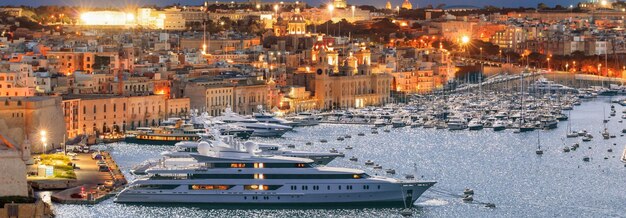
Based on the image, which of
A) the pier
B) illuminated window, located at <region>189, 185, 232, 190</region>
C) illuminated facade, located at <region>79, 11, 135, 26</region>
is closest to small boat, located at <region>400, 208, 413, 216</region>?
illuminated window, located at <region>189, 185, 232, 190</region>

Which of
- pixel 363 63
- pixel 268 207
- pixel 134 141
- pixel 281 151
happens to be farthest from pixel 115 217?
pixel 363 63

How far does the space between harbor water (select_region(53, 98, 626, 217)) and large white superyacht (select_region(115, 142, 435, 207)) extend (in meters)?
0.21

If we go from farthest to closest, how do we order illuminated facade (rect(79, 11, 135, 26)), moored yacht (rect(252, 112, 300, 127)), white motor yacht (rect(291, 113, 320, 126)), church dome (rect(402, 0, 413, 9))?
church dome (rect(402, 0, 413, 9))
illuminated facade (rect(79, 11, 135, 26))
white motor yacht (rect(291, 113, 320, 126))
moored yacht (rect(252, 112, 300, 127))

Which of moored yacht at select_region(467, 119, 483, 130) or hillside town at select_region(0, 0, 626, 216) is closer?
hillside town at select_region(0, 0, 626, 216)

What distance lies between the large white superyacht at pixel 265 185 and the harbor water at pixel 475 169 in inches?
8.4

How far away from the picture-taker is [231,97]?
45750 millimetres

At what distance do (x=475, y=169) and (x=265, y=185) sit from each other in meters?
6.19

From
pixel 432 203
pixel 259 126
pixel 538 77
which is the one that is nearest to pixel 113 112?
pixel 259 126

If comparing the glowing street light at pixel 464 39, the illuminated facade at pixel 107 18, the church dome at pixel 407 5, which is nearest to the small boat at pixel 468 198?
the illuminated facade at pixel 107 18

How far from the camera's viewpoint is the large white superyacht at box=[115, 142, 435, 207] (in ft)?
89.9

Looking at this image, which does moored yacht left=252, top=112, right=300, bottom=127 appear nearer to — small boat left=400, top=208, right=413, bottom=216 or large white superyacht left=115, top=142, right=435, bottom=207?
large white superyacht left=115, top=142, right=435, bottom=207

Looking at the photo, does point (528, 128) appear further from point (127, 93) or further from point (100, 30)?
point (100, 30)

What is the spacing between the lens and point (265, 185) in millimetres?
27500

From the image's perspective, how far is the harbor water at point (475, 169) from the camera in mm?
26984
